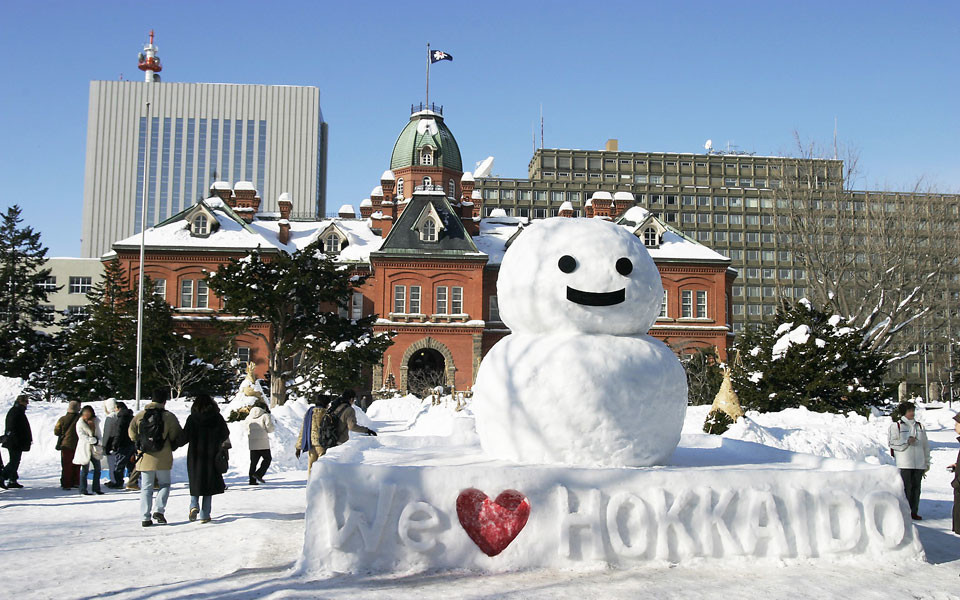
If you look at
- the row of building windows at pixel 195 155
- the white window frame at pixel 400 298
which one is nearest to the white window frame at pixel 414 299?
the white window frame at pixel 400 298

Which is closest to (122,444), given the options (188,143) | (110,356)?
(110,356)

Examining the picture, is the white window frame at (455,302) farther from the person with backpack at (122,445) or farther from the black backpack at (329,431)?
the black backpack at (329,431)

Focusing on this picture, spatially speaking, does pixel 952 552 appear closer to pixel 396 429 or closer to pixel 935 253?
pixel 396 429

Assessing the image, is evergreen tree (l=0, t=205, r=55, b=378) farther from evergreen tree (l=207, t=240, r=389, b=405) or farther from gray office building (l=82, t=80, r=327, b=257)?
gray office building (l=82, t=80, r=327, b=257)

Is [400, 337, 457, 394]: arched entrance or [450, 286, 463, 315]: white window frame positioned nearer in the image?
[400, 337, 457, 394]: arched entrance

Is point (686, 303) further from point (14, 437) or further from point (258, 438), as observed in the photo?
point (14, 437)

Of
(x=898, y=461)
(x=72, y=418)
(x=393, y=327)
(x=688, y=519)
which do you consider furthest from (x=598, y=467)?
(x=393, y=327)

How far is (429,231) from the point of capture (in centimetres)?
4256

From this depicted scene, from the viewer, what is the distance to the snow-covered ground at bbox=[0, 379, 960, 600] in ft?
18.9

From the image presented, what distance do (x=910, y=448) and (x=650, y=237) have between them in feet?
118

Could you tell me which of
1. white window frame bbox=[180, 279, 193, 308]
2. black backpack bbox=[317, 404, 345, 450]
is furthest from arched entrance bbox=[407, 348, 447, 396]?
black backpack bbox=[317, 404, 345, 450]

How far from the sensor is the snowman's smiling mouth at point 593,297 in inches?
291

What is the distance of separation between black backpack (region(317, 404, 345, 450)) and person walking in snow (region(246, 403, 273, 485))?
1.79 m

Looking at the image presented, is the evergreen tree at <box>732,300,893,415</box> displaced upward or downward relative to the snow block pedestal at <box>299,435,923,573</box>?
upward
